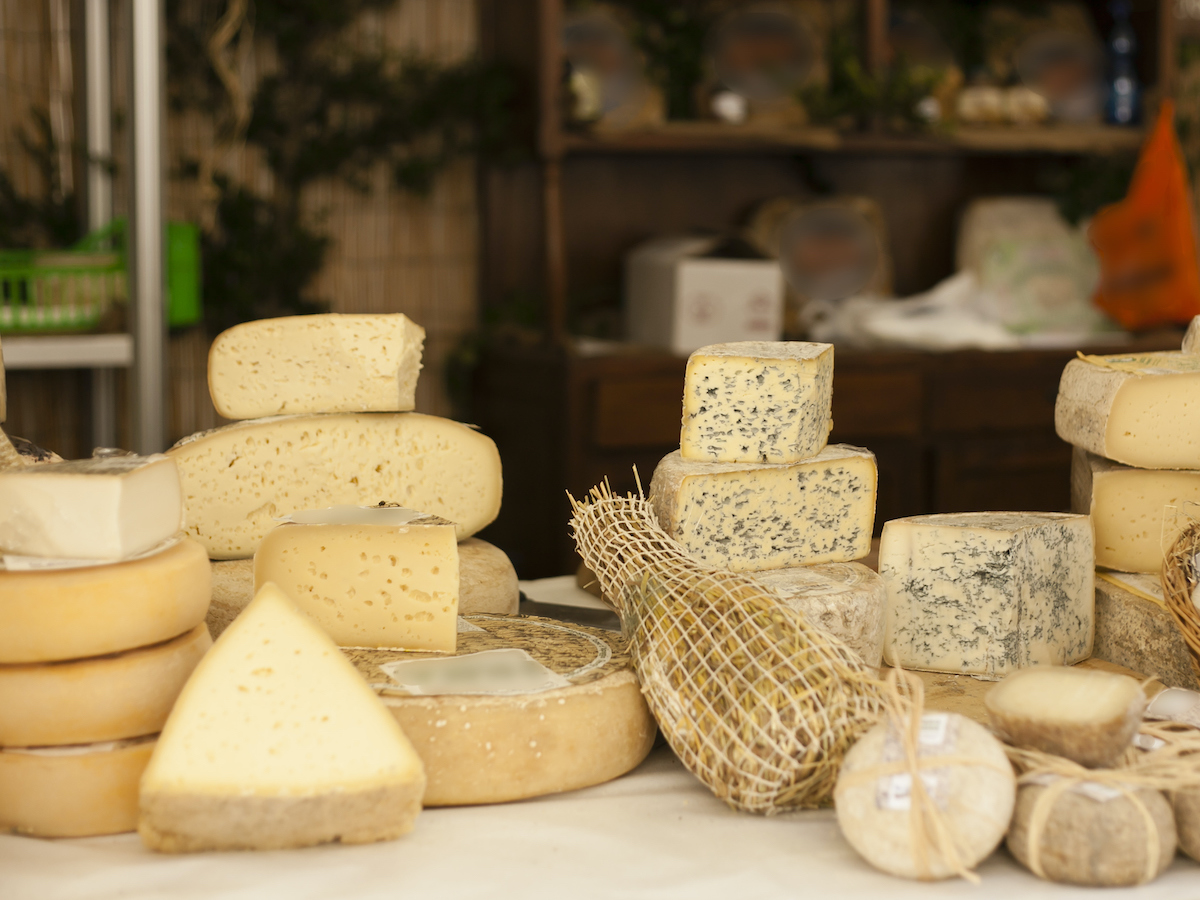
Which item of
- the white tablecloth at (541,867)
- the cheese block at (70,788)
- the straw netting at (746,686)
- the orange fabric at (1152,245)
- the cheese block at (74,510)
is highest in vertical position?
the orange fabric at (1152,245)

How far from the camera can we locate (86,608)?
37.1 inches

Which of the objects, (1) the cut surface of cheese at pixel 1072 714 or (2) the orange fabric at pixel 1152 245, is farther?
(2) the orange fabric at pixel 1152 245

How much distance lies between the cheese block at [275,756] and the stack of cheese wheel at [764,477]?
416 millimetres

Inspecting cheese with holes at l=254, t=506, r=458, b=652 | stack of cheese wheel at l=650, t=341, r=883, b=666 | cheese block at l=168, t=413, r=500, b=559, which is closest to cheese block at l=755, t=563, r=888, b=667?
stack of cheese wheel at l=650, t=341, r=883, b=666

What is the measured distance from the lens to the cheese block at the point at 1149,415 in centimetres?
135

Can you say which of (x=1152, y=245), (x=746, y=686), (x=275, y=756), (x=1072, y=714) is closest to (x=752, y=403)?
(x=746, y=686)

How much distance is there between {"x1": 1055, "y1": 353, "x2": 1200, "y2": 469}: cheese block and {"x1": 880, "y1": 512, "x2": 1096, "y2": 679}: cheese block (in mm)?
108

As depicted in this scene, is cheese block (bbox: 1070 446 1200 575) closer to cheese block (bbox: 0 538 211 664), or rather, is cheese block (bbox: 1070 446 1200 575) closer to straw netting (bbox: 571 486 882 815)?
straw netting (bbox: 571 486 882 815)

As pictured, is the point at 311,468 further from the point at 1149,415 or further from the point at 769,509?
the point at 1149,415

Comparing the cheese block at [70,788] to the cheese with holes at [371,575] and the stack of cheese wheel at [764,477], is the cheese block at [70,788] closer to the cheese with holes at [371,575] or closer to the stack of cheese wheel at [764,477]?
the cheese with holes at [371,575]

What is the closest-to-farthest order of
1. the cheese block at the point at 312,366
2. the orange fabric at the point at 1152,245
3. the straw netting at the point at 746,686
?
the straw netting at the point at 746,686 → the cheese block at the point at 312,366 → the orange fabric at the point at 1152,245

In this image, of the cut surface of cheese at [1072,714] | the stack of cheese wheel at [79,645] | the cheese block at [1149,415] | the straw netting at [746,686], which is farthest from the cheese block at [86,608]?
the cheese block at [1149,415]

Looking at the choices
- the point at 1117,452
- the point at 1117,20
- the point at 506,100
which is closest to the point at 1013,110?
the point at 1117,20

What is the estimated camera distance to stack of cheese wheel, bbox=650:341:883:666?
50.1 inches
